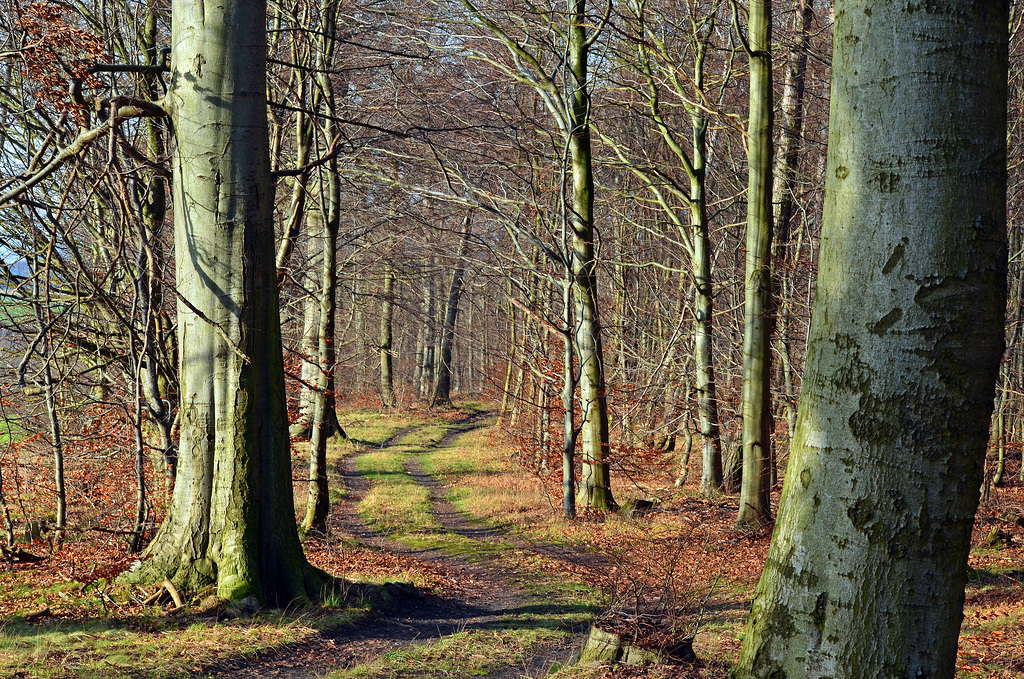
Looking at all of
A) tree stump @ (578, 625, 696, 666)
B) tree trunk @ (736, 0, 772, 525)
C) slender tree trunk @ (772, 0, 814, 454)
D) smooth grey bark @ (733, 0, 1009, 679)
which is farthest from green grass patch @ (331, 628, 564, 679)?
slender tree trunk @ (772, 0, 814, 454)

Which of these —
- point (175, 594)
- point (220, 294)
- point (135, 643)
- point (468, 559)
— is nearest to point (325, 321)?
point (468, 559)

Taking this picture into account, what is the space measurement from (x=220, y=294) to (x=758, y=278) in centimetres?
673

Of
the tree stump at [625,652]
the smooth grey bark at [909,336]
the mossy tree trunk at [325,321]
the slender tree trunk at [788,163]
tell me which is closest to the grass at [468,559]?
the tree stump at [625,652]

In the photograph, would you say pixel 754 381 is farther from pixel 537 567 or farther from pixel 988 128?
pixel 988 128

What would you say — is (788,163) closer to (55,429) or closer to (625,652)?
(625,652)

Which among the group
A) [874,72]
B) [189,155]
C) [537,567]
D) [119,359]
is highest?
[189,155]

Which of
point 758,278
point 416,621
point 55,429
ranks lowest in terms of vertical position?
point 416,621

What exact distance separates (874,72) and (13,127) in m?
11.9

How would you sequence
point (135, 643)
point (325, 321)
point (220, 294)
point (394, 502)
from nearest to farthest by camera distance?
point (135, 643) < point (220, 294) < point (325, 321) < point (394, 502)

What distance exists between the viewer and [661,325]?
21.2 m

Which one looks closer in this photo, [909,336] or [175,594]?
[909,336]

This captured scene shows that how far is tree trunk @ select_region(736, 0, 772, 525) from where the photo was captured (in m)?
9.66

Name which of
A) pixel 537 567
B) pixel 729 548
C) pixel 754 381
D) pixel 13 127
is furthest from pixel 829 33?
pixel 13 127

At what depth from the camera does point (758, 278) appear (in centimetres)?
978
